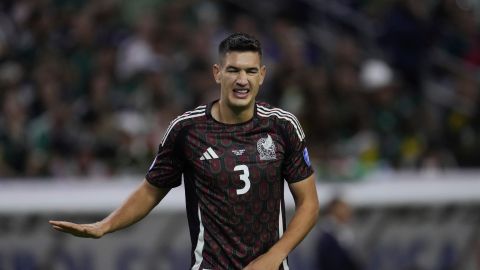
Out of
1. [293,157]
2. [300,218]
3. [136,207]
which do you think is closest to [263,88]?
[136,207]

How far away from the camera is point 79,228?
647 centimetres

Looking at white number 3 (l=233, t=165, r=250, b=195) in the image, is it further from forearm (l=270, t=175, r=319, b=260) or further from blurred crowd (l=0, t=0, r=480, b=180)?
blurred crowd (l=0, t=0, r=480, b=180)

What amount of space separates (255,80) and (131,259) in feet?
20.2

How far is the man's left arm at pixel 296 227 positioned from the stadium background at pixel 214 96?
5.37 m

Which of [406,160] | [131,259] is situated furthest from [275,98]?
[131,259]

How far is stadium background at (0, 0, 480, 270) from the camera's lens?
1219 centimetres

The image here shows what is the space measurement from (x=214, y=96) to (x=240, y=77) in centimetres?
699

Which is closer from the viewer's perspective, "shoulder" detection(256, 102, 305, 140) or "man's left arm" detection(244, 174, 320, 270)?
"man's left arm" detection(244, 174, 320, 270)

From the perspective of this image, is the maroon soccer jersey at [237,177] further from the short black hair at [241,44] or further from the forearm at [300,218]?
the short black hair at [241,44]

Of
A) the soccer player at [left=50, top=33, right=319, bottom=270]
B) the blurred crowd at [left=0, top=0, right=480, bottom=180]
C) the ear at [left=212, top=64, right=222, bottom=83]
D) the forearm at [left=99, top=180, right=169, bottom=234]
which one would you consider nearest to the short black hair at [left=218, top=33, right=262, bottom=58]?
the soccer player at [left=50, top=33, right=319, bottom=270]

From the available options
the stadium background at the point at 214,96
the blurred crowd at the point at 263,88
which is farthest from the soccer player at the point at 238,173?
the blurred crowd at the point at 263,88

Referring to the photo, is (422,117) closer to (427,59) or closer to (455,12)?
(427,59)

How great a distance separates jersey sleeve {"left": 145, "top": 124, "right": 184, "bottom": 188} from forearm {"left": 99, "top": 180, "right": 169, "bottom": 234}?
6cm

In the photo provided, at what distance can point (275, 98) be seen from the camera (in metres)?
13.7
